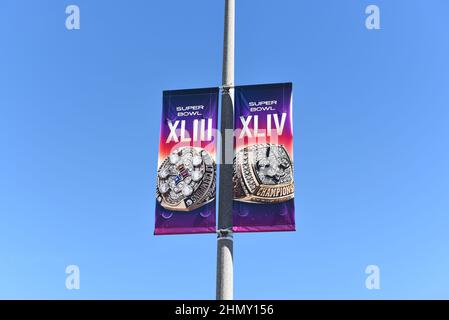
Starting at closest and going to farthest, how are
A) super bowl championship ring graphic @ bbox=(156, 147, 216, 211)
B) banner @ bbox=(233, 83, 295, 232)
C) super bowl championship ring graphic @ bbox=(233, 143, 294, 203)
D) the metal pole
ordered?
the metal pole
banner @ bbox=(233, 83, 295, 232)
super bowl championship ring graphic @ bbox=(233, 143, 294, 203)
super bowl championship ring graphic @ bbox=(156, 147, 216, 211)

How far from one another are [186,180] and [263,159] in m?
1.37

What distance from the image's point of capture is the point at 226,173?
Result: 40.2ft

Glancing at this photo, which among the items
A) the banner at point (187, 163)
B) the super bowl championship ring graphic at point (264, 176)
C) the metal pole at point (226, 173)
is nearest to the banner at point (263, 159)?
the super bowl championship ring graphic at point (264, 176)

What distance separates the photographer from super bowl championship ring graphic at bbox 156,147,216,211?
12172 millimetres

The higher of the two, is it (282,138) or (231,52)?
(231,52)

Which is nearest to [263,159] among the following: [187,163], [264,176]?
[264,176]

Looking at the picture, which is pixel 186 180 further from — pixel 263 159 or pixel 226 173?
pixel 263 159

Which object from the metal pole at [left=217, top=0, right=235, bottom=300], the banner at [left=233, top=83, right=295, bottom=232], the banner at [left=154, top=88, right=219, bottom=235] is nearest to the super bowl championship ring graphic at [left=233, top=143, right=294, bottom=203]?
the banner at [left=233, top=83, right=295, bottom=232]

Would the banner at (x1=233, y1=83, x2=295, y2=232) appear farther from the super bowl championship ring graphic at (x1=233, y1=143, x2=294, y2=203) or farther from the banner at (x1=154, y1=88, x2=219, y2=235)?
the banner at (x1=154, y1=88, x2=219, y2=235)
